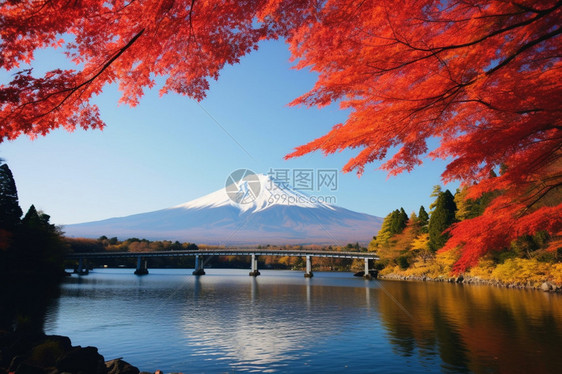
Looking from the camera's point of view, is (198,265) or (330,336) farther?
(198,265)

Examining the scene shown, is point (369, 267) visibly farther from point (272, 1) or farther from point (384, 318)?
point (272, 1)

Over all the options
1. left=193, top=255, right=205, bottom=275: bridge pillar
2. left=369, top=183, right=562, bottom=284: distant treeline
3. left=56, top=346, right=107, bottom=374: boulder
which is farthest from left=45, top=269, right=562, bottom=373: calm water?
left=193, top=255, right=205, bottom=275: bridge pillar

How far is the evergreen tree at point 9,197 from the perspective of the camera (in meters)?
35.6

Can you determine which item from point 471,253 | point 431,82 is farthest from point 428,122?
point 471,253

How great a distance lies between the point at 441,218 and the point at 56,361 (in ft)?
146

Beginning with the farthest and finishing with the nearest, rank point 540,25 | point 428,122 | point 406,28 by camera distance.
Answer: point 428,122
point 540,25
point 406,28

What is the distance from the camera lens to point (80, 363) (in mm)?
7832

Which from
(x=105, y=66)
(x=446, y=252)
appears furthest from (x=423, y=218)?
(x=105, y=66)

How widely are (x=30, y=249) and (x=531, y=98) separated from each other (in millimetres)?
43005

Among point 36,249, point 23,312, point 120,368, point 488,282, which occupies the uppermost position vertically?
point 36,249

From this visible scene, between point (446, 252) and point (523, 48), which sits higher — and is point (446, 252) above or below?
below

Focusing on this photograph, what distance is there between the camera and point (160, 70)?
632cm

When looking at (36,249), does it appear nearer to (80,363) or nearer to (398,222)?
(80,363)

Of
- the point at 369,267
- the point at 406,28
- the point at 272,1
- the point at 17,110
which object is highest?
the point at 272,1
